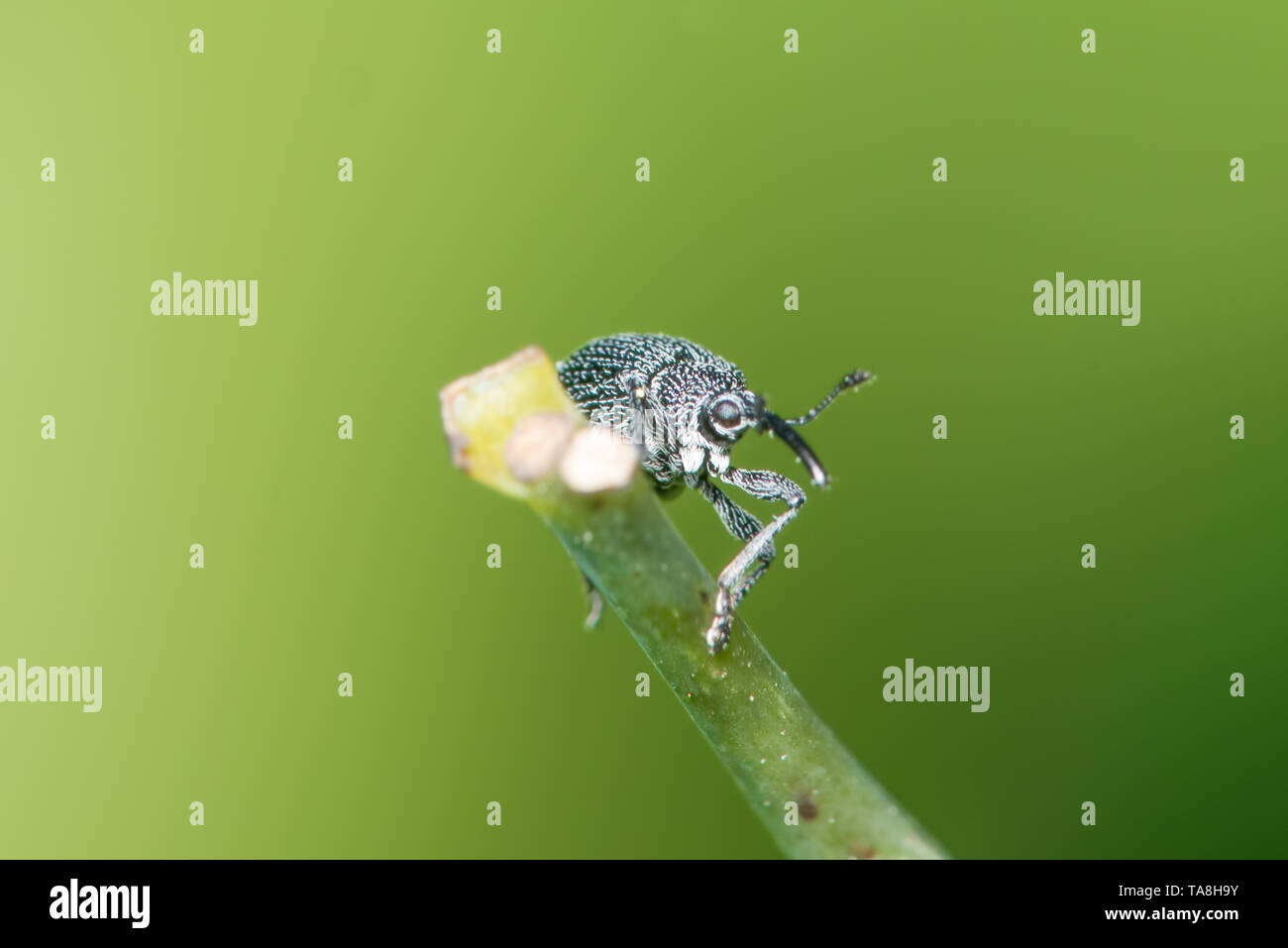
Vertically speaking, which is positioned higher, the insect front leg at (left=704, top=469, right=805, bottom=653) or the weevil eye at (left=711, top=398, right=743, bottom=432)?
the weevil eye at (left=711, top=398, right=743, bottom=432)

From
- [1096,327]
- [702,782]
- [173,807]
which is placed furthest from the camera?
[1096,327]

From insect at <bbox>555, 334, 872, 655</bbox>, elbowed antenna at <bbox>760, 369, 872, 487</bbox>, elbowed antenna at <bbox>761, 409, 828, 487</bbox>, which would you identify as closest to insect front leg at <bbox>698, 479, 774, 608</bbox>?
insect at <bbox>555, 334, 872, 655</bbox>

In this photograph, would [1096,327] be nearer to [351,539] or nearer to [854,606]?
[854,606]

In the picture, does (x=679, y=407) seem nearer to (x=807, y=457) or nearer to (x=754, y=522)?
(x=754, y=522)

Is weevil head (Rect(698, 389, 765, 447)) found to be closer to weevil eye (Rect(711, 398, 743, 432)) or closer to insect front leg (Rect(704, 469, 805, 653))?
weevil eye (Rect(711, 398, 743, 432))

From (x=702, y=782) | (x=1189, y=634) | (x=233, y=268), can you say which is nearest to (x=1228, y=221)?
(x=1189, y=634)
